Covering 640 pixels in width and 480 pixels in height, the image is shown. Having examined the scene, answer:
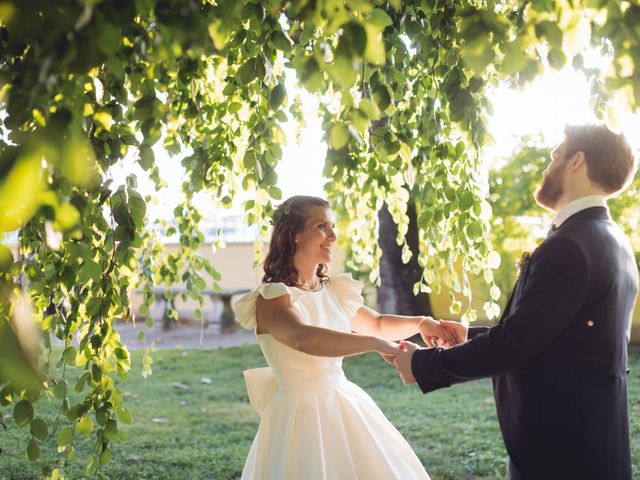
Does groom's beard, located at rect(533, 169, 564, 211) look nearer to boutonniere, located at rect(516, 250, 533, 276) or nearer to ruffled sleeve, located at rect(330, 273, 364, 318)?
boutonniere, located at rect(516, 250, 533, 276)

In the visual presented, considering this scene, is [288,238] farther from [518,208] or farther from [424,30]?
[518,208]

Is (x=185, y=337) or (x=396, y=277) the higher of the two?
(x=396, y=277)

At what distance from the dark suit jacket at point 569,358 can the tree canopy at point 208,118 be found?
421mm

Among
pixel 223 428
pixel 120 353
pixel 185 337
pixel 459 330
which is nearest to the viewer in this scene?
pixel 120 353

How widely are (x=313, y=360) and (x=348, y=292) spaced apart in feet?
1.33

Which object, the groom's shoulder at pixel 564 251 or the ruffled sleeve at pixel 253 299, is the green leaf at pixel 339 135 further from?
the ruffled sleeve at pixel 253 299

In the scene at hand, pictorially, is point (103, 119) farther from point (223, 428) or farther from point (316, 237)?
point (223, 428)

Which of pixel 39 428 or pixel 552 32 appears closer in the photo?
pixel 552 32

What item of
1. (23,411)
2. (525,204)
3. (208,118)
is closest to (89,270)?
(23,411)

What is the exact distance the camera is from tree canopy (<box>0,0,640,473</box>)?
1.00 m

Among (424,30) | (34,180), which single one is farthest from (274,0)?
(424,30)

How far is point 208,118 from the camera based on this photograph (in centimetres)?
355

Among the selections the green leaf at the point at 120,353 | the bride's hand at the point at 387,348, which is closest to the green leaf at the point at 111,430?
the green leaf at the point at 120,353

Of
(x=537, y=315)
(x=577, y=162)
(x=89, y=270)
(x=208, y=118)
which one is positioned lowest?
(x=537, y=315)
